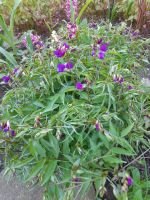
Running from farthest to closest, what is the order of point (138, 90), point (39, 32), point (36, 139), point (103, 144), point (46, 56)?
point (39, 32)
point (46, 56)
point (138, 90)
point (103, 144)
point (36, 139)

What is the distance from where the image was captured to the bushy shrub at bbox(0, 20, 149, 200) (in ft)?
4.85

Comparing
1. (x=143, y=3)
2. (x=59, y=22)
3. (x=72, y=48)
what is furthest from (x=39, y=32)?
(x=72, y=48)

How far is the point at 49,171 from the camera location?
1.48m

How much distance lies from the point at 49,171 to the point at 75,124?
0.80ft

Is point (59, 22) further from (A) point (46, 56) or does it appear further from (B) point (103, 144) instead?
(B) point (103, 144)

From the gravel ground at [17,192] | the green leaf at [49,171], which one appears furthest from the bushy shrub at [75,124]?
the gravel ground at [17,192]

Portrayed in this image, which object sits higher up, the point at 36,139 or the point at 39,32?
the point at 36,139

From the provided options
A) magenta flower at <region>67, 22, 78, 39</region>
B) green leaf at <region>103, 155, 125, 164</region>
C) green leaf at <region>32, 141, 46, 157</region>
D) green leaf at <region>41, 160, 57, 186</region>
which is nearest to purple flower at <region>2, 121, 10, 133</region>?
green leaf at <region>32, 141, 46, 157</region>

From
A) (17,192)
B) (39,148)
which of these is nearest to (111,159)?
(39,148)

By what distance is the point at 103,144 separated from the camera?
160 cm

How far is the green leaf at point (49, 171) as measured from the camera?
1465 millimetres

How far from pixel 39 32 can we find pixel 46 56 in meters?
1.45

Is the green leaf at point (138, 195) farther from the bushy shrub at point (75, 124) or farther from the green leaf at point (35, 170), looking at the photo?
the green leaf at point (35, 170)

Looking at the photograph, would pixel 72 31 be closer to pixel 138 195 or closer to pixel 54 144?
pixel 54 144
